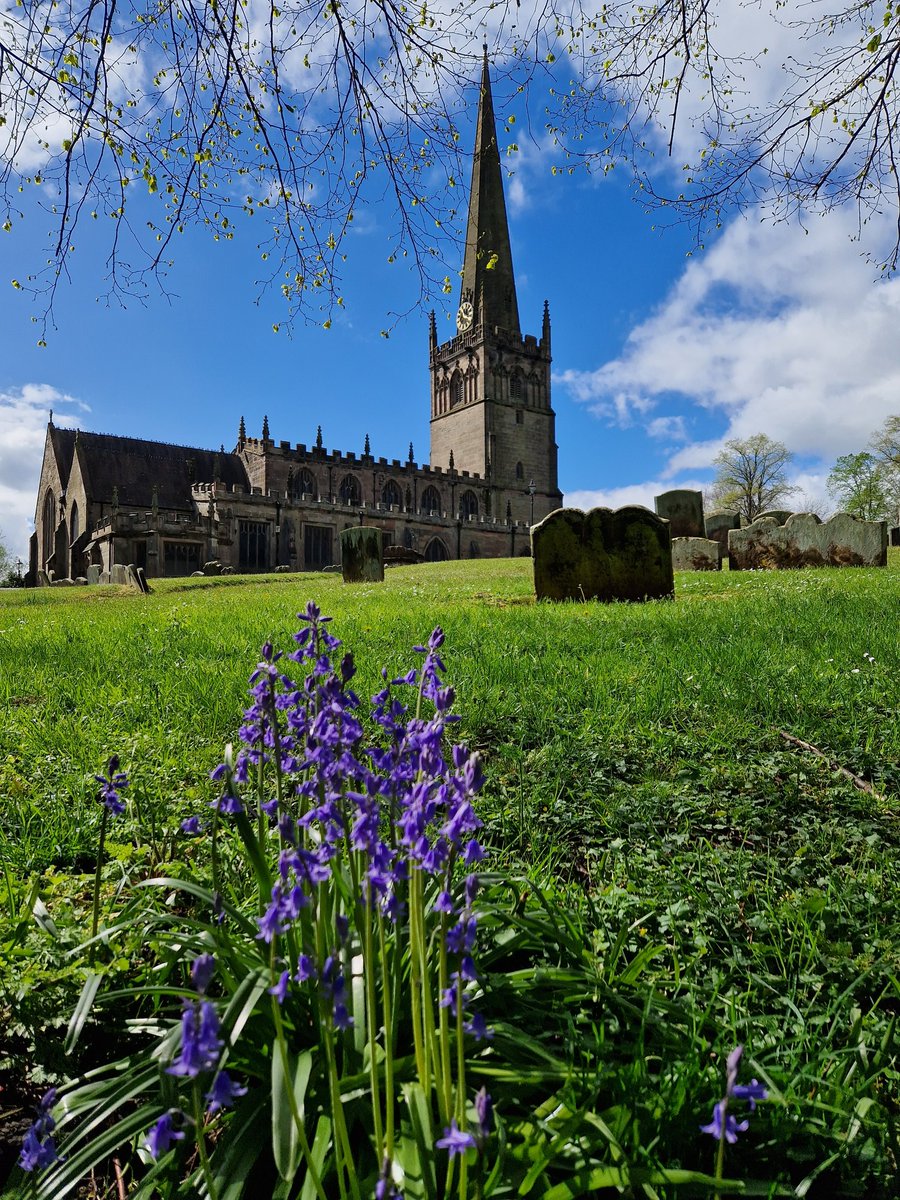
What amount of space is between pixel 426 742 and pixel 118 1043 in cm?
134

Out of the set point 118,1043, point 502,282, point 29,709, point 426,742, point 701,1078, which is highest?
point 502,282

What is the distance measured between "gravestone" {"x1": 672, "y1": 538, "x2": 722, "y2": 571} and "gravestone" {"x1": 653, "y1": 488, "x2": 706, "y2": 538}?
1.52m

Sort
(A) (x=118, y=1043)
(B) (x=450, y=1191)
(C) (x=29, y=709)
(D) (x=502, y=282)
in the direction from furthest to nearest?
(D) (x=502, y=282)
(C) (x=29, y=709)
(A) (x=118, y=1043)
(B) (x=450, y=1191)

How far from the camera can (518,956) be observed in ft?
6.23

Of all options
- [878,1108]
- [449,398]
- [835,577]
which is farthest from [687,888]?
[449,398]

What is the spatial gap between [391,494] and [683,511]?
38.7 meters

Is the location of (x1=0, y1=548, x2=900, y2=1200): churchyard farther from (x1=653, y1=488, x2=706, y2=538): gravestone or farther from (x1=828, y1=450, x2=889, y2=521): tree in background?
(x1=828, y1=450, x2=889, y2=521): tree in background

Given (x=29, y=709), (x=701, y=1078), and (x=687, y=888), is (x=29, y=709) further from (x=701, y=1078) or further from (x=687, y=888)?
(x=701, y=1078)

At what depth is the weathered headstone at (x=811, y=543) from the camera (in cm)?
1464

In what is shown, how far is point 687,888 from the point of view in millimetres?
2330

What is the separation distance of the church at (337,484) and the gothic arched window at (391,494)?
0.09 metres

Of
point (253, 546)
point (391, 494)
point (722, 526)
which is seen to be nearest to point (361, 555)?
point (722, 526)

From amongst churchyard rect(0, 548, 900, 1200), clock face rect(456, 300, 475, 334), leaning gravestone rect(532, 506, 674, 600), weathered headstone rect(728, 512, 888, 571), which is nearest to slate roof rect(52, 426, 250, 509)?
weathered headstone rect(728, 512, 888, 571)

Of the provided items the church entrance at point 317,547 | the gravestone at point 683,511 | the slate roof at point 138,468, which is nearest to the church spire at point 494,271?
the church entrance at point 317,547
